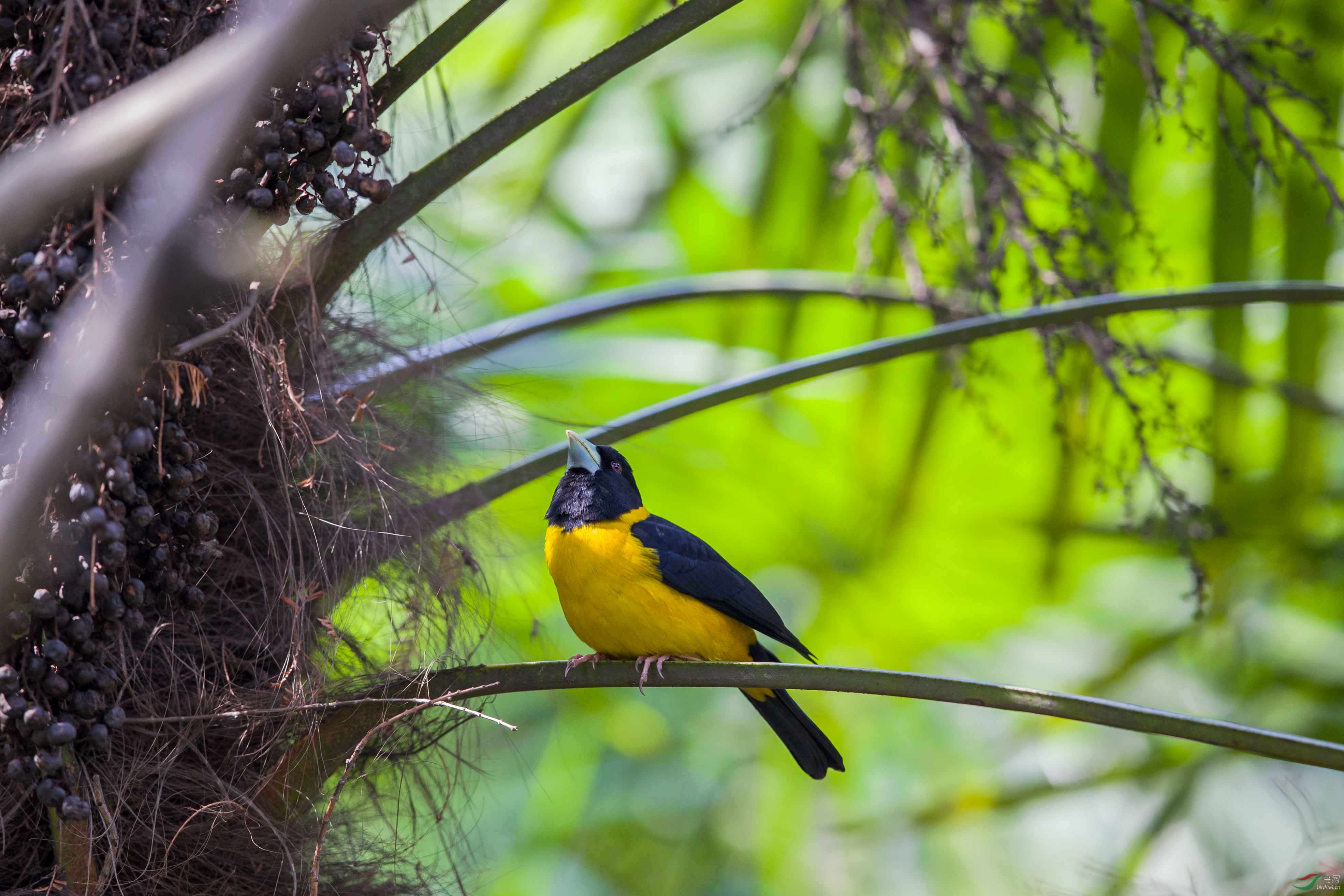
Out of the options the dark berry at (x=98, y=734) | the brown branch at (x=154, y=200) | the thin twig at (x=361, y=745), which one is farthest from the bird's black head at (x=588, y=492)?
the brown branch at (x=154, y=200)

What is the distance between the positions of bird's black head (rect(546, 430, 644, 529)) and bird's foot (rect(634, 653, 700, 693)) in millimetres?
296

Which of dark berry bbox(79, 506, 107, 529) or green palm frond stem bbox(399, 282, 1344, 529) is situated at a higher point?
green palm frond stem bbox(399, 282, 1344, 529)

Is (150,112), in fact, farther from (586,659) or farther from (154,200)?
(586,659)

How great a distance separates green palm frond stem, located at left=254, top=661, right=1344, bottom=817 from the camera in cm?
126

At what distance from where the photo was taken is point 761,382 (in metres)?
1.84

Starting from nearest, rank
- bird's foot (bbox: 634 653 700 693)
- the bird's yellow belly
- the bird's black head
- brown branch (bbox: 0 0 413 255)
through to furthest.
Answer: brown branch (bbox: 0 0 413 255) < bird's foot (bbox: 634 653 700 693) < the bird's yellow belly < the bird's black head

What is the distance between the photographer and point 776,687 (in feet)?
4.22

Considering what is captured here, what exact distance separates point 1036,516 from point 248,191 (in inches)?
121

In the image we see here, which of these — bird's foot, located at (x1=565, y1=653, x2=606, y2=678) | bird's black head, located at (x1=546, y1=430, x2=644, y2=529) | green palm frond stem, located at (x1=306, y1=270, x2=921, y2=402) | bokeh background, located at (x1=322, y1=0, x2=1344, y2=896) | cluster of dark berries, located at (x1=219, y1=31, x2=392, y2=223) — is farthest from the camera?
bokeh background, located at (x1=322, y1=0, x2=1344, y2=896)

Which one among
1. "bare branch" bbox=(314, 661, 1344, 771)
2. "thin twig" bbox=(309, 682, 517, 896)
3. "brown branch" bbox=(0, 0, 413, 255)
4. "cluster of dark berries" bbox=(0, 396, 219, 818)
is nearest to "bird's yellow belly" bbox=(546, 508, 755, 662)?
"thin twig" bbox=(309, 682, 517, 896)

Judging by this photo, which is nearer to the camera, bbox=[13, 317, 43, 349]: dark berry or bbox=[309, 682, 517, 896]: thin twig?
bbox=[13, 317, 43, 349]: dark berry

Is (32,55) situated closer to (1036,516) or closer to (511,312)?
(511,312)

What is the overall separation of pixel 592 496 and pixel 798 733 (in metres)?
0.61

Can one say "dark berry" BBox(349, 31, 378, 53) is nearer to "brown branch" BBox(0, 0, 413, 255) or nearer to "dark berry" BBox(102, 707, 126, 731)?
"brown branch" BBox(0, 0, 413, 255)
